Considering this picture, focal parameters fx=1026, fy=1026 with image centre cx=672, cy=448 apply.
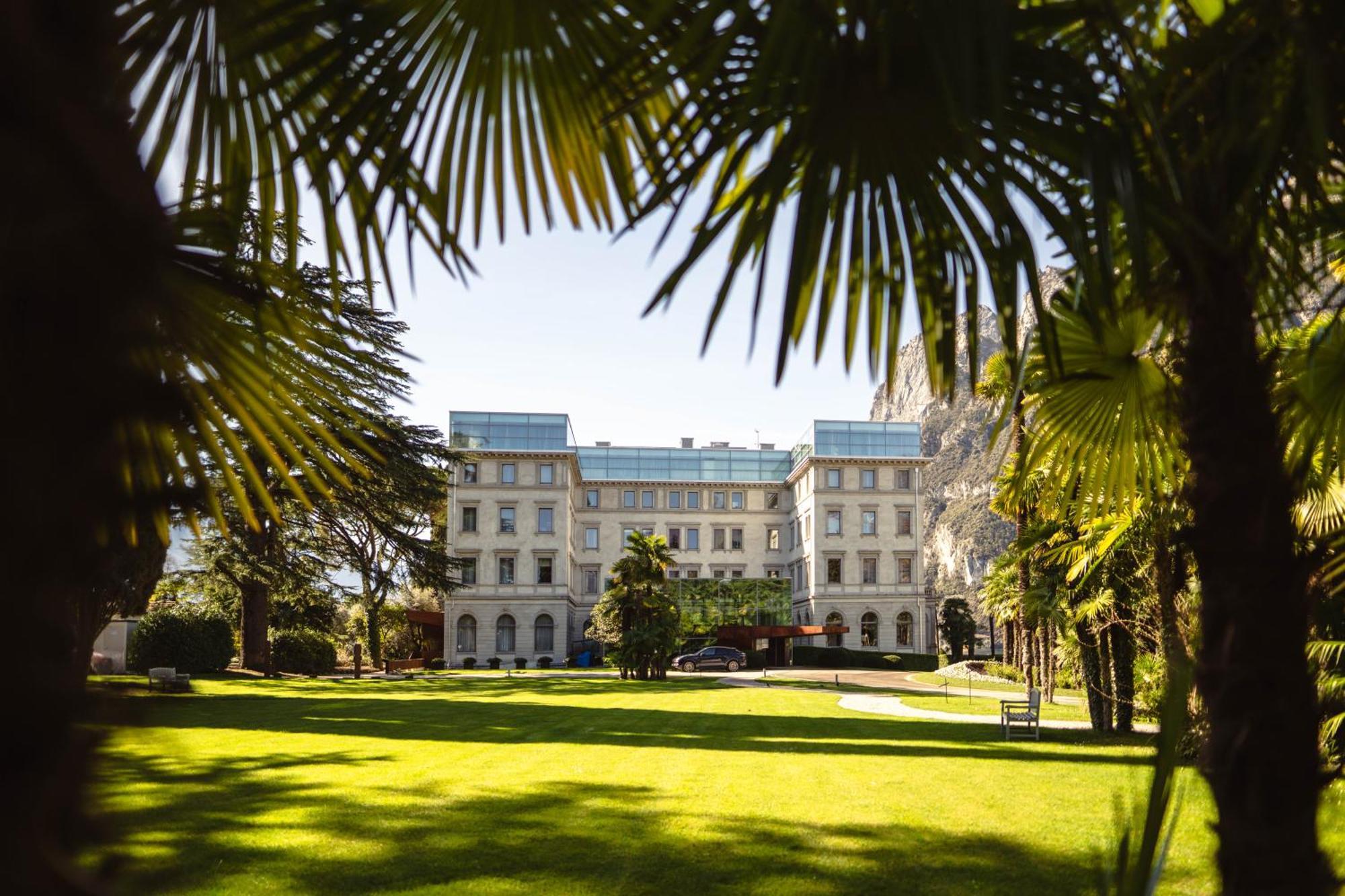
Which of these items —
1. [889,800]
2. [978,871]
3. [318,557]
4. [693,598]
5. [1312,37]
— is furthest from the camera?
[693,598]

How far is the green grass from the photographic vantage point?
6.16 metres

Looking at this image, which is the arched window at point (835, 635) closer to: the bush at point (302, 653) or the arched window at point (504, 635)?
the arched window at point (504, 635)

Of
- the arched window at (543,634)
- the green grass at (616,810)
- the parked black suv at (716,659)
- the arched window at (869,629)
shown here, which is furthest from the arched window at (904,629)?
the green grass at (616,810)

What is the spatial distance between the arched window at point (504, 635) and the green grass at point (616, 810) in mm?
49803

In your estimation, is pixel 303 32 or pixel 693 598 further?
pixel 693 598

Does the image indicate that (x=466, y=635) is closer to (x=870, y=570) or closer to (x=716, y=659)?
(x=716, y=659)

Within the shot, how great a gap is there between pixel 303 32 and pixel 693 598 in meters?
70.2

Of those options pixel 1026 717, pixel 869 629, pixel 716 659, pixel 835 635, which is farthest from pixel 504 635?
pixel 1026 717

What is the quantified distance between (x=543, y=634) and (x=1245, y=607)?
65651mm

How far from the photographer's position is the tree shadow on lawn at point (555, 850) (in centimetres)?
627

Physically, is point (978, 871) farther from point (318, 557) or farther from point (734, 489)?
point (734, 489)

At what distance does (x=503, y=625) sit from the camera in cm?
6538

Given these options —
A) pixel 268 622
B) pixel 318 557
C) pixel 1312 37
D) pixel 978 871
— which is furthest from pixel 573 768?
pixel 268 622

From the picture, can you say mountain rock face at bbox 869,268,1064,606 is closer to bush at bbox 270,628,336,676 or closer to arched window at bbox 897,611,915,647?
arched window at bbox 897,611,915,647
